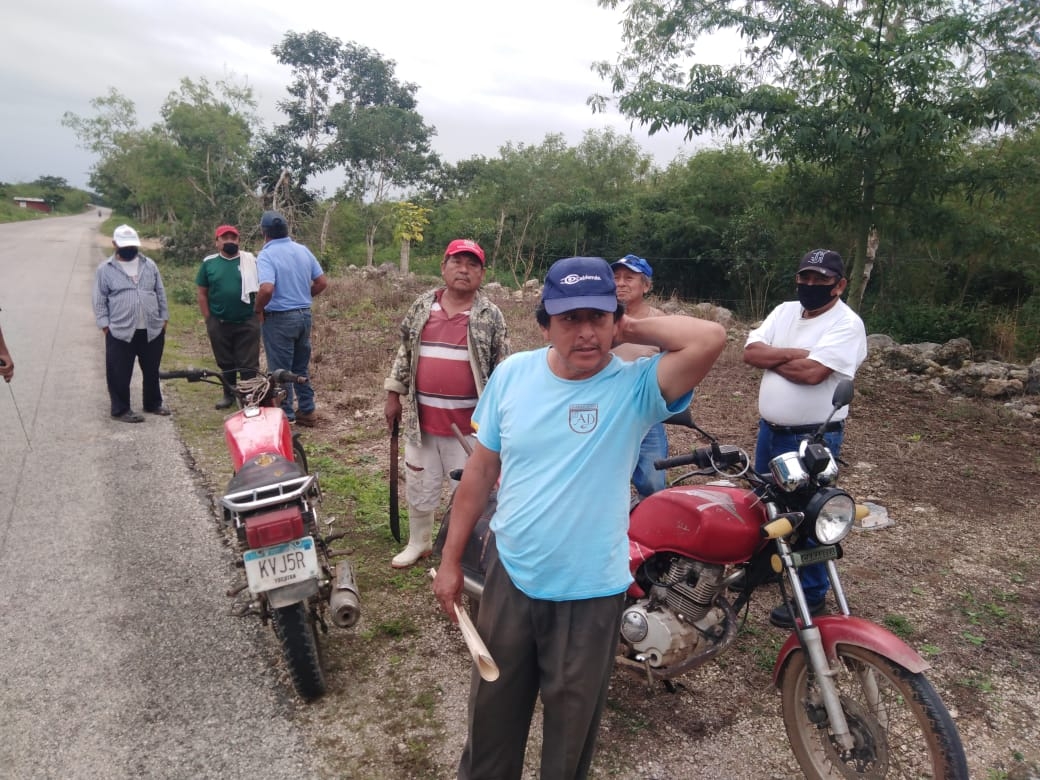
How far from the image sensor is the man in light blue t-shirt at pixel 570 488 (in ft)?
5.84

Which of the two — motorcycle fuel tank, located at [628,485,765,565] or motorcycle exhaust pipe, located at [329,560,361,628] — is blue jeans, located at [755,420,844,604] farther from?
motorcycle exhaust pipe, located at [329,560,361,628]

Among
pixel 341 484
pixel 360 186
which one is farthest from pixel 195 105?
pixel 341 484

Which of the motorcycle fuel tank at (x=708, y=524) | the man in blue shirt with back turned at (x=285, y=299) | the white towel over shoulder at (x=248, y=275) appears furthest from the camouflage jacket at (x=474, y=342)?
the white towel over shoulder at (x=248, y=275)

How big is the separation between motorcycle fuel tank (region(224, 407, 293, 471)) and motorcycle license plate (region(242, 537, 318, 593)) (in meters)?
0.60

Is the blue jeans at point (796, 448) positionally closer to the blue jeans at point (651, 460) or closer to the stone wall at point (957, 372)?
the blue jeans at point (651, 460)

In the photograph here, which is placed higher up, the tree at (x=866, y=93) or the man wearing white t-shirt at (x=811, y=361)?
the tree at (x=866, y=93)

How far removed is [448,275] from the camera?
3551mm

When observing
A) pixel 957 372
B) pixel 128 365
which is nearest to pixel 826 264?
pixel 128 365

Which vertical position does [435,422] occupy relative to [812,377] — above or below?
below

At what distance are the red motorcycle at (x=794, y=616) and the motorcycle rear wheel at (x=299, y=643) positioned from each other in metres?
0.74

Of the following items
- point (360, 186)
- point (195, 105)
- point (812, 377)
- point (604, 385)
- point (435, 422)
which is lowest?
point (435, 422)

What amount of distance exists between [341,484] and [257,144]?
2542cm

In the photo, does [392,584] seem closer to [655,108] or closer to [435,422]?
[435,422]

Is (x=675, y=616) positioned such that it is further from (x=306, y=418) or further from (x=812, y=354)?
(x=306, y=418)
